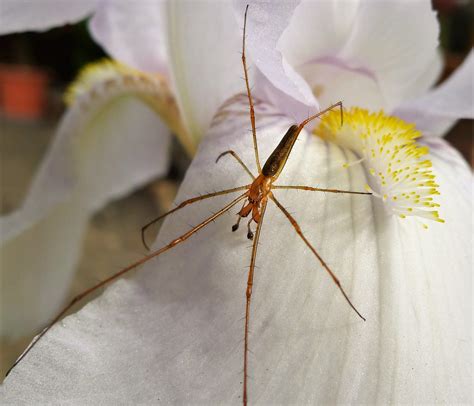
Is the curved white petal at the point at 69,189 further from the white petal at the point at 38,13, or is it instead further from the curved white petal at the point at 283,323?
the curved white petal at the point at 283,323

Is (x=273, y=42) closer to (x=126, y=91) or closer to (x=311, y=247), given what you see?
(x=311, y=247)

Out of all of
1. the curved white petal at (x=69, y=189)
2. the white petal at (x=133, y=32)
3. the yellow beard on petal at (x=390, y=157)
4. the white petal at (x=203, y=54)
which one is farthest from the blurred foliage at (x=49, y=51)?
the yellow beard on petal at (x=390, y=157)

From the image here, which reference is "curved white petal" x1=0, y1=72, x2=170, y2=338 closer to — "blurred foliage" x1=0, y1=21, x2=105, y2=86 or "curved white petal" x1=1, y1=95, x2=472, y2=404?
"curved white petal" x1=1, y1=95, x2=472, y2=404

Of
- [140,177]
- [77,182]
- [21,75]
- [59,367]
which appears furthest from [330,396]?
[21,75]

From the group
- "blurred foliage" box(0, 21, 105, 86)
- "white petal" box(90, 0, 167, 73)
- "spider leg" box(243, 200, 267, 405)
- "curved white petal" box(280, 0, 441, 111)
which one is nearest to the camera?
"spider leg" box(243, 200, 267, 405)

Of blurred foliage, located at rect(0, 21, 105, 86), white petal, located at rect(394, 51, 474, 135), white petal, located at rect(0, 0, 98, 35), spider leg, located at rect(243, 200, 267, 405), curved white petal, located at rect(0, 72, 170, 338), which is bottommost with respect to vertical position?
blurred foliage, located at rect(0, 21, 105, 86)

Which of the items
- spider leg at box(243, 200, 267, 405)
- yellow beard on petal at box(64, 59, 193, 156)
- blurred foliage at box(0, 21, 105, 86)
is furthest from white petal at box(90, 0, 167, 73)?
blurred foliage at box(0, 21, 105, 86)

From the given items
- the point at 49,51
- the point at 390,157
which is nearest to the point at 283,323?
the point at 390,157
